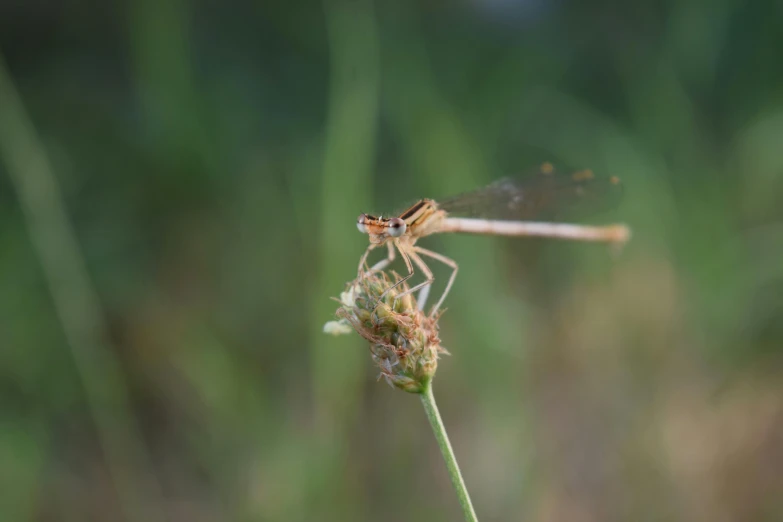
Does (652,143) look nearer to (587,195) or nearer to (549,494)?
(587,195)

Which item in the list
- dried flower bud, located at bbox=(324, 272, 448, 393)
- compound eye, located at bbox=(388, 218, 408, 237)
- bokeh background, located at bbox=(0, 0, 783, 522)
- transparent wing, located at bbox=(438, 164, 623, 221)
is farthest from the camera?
bokeh background, located at bbox=(0, 0, 783, 522)

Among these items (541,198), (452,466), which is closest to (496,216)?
(541,198)

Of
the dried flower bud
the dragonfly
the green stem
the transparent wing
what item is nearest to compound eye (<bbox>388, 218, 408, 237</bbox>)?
the dragonfly

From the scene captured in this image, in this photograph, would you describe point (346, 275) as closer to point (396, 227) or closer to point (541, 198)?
point (396, 227)

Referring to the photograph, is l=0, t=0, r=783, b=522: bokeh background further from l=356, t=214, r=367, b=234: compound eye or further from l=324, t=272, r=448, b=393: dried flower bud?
l=324, t=272, r=448, b=393: dried flower bud

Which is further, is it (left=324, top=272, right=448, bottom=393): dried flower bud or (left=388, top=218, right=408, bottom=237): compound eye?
(left=388, top=218, right=408, bottom=237): compound eye


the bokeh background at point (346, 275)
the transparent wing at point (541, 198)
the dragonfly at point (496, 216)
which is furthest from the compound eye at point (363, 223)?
the transparent wing at point (541, 198)
